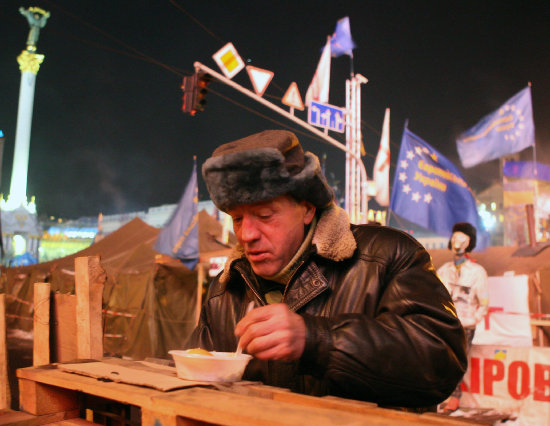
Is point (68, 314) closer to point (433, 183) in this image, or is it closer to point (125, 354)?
point (433, 183)

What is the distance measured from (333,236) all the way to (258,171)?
1.59ft

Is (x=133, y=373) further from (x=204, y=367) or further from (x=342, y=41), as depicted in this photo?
(x=342, y=41)

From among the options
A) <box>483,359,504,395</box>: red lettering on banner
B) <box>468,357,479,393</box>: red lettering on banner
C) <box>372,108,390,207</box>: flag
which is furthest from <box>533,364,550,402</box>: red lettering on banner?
<box>372,108,390,207</box>: flag

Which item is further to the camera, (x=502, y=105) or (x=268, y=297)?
(x=502, y=105)

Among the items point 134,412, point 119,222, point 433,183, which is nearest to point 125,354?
point 134,412

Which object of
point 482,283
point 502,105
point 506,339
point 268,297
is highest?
point 502,105

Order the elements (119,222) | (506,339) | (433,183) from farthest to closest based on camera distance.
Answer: (119,222) < (433,183) < (506,339)

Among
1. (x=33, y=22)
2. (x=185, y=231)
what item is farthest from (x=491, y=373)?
(x=33, y=22)

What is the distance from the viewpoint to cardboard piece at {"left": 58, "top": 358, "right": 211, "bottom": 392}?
142cm

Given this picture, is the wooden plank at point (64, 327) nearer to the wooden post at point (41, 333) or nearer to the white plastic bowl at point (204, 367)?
the wooden post at point (41, 333)

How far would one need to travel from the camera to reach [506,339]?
8.14 metres

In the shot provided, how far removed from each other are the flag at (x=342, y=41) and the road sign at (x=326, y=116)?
3.02m

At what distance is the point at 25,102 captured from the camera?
204 ft

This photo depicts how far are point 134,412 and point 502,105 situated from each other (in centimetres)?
1000
